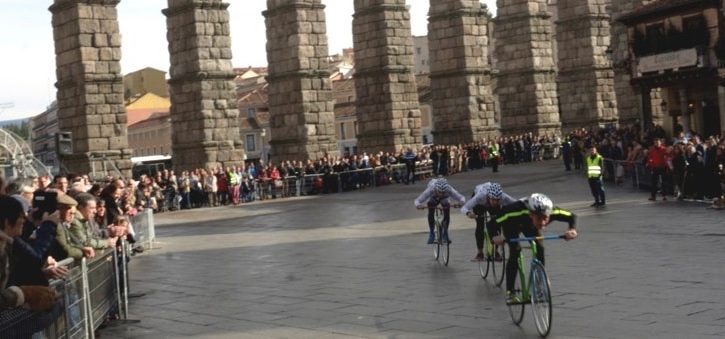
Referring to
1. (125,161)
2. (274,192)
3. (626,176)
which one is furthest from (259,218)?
(626,176)

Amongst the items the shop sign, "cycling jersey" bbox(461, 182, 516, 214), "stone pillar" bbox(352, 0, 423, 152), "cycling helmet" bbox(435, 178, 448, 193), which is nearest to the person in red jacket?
"cycling helmet" bbox(435, 178, 448, 193)

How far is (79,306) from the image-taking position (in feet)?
31.2

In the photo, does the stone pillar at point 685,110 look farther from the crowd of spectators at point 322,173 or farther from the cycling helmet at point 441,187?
the cycling helmet at point 441,187

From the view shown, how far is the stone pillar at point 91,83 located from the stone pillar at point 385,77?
11.6 meters

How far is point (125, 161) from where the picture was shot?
32.8 meters

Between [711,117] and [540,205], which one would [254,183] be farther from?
[540,205]

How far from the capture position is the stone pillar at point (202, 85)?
35.6 m

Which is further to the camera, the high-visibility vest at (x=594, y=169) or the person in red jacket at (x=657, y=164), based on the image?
the person in red jacket at (x=657, y=164)

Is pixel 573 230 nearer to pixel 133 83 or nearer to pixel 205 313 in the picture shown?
pixel 205 313

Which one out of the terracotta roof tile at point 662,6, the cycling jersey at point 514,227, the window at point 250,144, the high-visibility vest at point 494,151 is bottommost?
the cycling jersey at point 514,227

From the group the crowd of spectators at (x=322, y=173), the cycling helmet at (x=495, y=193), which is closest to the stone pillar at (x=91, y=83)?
the crowd of spectators at (x=322, y=173)

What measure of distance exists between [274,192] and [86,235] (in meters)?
25.9

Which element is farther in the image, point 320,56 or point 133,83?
point 133,83

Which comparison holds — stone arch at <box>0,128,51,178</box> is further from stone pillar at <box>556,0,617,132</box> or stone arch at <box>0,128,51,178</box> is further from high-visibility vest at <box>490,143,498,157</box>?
stone pillar at <box>556,0,617,132</box>
